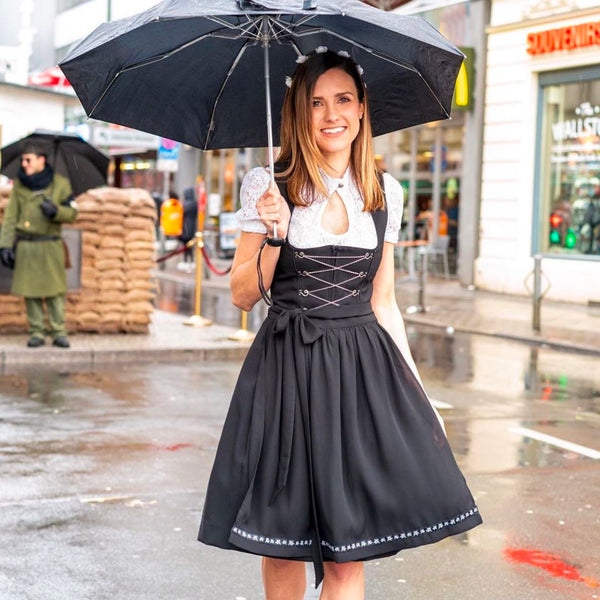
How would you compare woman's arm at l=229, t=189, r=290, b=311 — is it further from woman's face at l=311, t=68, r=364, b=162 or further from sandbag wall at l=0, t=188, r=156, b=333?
sandbag wall at l=0, t=188, r=156, b=333

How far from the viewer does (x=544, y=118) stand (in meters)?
21.0

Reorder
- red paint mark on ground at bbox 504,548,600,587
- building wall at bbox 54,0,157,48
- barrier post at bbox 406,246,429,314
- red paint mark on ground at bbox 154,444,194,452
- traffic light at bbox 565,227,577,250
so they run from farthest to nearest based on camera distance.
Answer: building wall at bbox 54,0,157,48, traffic light at bbox 565,227,577,250, barrier post at bbox 406,246,429,314, red paint mark on ground at bbox 154,444,194,452, red paint mark on ground at bbox 504,548,600,587

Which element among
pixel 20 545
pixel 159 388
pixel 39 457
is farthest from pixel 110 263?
pixel 20 545

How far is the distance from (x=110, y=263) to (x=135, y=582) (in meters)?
8.39

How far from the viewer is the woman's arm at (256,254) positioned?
3.45 m

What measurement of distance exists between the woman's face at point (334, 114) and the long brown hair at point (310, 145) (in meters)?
0.02

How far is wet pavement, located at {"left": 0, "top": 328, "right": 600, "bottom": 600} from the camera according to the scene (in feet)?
15.8

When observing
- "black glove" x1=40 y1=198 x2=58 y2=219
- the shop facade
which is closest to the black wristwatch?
"black glove" x1=40 y1=198 x2=58 y2=219

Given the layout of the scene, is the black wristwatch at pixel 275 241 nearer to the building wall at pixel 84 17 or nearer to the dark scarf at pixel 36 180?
the dark scarf at pixel 36 180

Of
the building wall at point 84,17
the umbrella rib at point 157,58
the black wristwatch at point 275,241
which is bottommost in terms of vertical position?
the black wristwatch at point 275,241

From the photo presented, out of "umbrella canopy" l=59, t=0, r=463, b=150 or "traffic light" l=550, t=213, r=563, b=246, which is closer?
"umbrella canopy" l=59, t=0, r=463, b=150

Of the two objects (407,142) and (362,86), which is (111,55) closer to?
(362,86)

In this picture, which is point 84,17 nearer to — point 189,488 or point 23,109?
point 23,109

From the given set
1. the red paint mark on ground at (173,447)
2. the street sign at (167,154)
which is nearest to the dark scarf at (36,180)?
the red paint mark on ground at (173,447)
